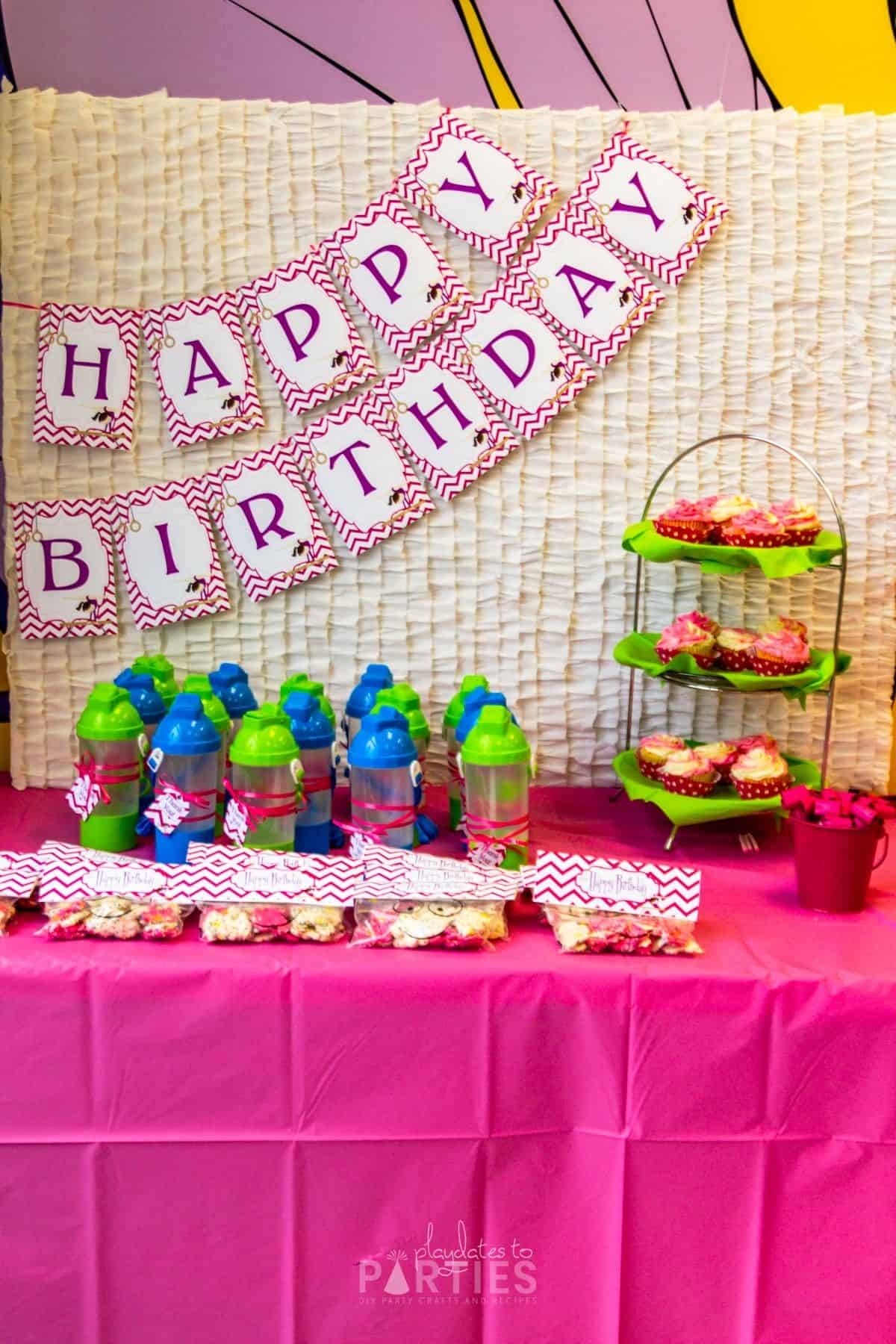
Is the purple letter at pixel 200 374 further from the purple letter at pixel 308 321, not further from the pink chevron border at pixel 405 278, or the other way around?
the pink chevron border at pixel 405 278

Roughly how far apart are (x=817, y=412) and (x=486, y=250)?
23.2 inches

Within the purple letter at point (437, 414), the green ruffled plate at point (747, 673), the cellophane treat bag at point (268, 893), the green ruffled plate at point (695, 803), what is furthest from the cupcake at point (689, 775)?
the purple letter at point (437, 414)

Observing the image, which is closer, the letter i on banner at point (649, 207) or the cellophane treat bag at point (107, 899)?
the cellophane treat bag at point (107, 899)

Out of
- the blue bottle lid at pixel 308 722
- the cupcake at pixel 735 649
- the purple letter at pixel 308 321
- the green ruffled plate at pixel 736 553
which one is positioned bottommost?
the blue bottle lid at pixel 308 722

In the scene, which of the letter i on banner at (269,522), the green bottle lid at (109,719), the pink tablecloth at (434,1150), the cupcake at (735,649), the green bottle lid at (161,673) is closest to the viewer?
the pink tablecloth at (434,1150)

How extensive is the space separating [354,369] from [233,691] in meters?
0.55

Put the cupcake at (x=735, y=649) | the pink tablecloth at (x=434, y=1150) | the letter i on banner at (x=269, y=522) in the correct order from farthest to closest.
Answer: the letter i on banner at (x=269, y=522), the cupcake at (x=735, y=649), the pink tablecloth at (x=434, y=1150)

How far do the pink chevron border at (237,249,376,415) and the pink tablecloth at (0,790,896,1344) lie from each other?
0.98 meters

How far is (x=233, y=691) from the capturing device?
6.24ft

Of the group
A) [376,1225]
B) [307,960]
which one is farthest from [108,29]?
[376,1225]

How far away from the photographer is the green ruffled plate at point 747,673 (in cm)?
176

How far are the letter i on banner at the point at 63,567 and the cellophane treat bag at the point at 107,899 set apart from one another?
0.58 metres

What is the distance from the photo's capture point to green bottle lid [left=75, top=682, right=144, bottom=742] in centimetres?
169

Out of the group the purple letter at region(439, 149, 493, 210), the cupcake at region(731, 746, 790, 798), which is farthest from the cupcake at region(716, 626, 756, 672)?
the purple letter at region(439, 149, 493, 210)
